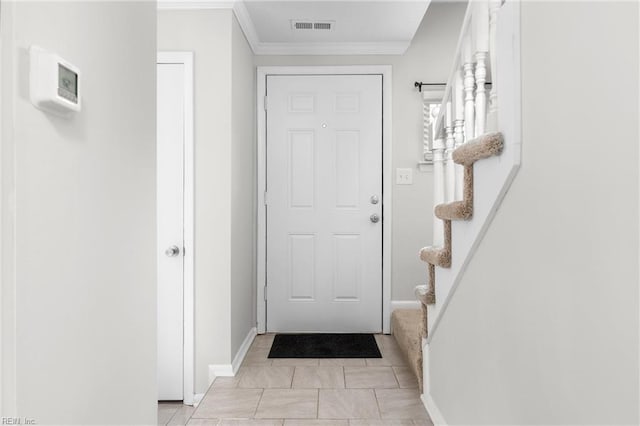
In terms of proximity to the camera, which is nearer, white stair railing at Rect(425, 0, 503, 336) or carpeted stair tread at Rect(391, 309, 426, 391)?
white stair railing at Rect(425, 0, 503, 336)

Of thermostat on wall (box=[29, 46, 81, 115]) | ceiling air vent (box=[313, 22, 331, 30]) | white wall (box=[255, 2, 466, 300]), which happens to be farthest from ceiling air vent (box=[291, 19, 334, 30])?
thermostat on wall (box=[29, 46, 81, 115])

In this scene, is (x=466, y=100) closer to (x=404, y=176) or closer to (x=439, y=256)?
(x=439, y=256)

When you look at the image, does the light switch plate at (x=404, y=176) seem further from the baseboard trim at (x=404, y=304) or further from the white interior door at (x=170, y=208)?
the white interior door at (x=170, y=208)

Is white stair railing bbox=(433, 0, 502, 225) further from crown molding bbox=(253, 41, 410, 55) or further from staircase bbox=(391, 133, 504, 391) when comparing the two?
crown molding bbox=(253, 41, 410, 55)

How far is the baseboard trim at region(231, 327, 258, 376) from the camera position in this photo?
2796mm

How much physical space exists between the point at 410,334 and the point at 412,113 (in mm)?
1706

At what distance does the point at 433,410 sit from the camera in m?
2.13

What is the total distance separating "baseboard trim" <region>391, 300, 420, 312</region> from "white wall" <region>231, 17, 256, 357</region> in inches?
43.6

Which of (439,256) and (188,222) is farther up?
(188,222)

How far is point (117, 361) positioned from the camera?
115 centimetres

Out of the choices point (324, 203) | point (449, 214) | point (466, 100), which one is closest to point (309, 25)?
point (324, 203)

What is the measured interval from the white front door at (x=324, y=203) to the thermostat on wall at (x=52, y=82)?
2.67 metres

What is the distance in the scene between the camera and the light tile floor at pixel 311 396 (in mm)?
2191

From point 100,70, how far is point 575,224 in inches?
44.7
